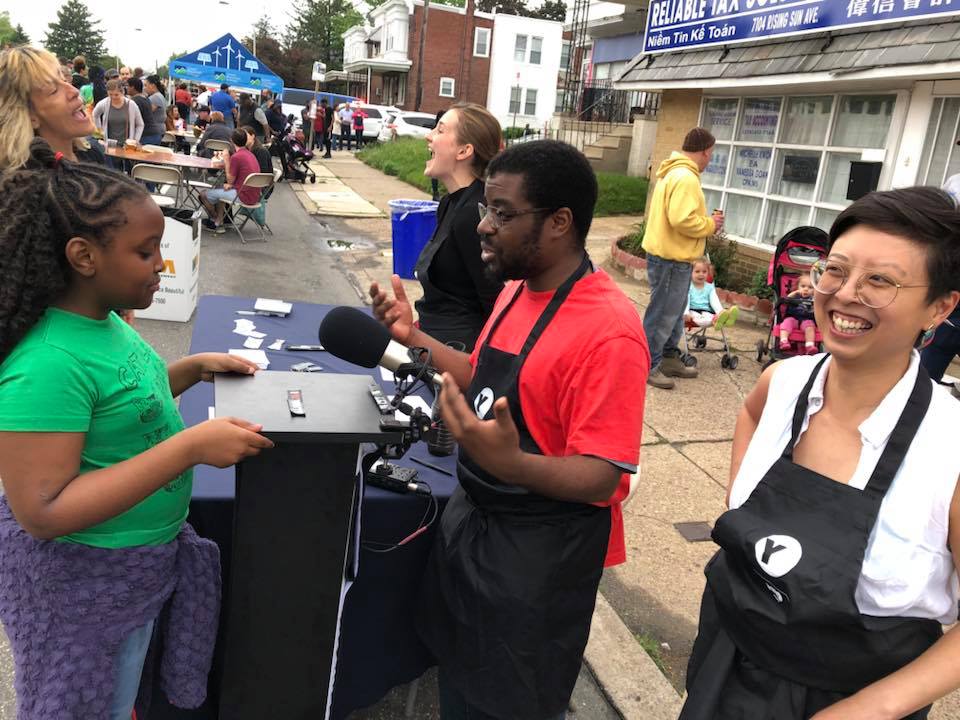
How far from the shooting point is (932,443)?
139cm

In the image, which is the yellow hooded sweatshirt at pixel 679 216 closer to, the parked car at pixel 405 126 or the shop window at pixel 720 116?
the shop window at pixel 720 116

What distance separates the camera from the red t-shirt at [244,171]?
10.9m

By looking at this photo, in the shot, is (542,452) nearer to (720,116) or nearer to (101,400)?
(101,400)

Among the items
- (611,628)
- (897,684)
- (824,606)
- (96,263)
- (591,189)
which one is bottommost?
(611,628)

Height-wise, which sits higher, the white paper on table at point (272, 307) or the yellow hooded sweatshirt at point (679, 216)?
the yellow hooded sweatshirt at point (679, 216)

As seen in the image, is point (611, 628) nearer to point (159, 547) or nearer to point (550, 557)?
point (550, 557)

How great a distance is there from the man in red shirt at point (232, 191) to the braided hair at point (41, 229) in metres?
9.96

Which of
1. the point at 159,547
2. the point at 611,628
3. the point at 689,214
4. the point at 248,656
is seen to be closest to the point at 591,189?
the point at 159,547

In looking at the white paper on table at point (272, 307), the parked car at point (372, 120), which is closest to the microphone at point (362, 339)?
the white paper on table at point (272, 307)

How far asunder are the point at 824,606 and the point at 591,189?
3.73 ft

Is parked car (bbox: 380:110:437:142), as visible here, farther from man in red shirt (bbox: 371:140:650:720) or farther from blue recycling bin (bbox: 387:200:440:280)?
man in red shirt (bbox: 371:140:650:720)

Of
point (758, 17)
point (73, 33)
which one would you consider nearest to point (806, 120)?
point (758, 17)

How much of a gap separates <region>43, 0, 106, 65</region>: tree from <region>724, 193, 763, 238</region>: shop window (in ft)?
327

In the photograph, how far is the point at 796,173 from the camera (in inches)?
364
